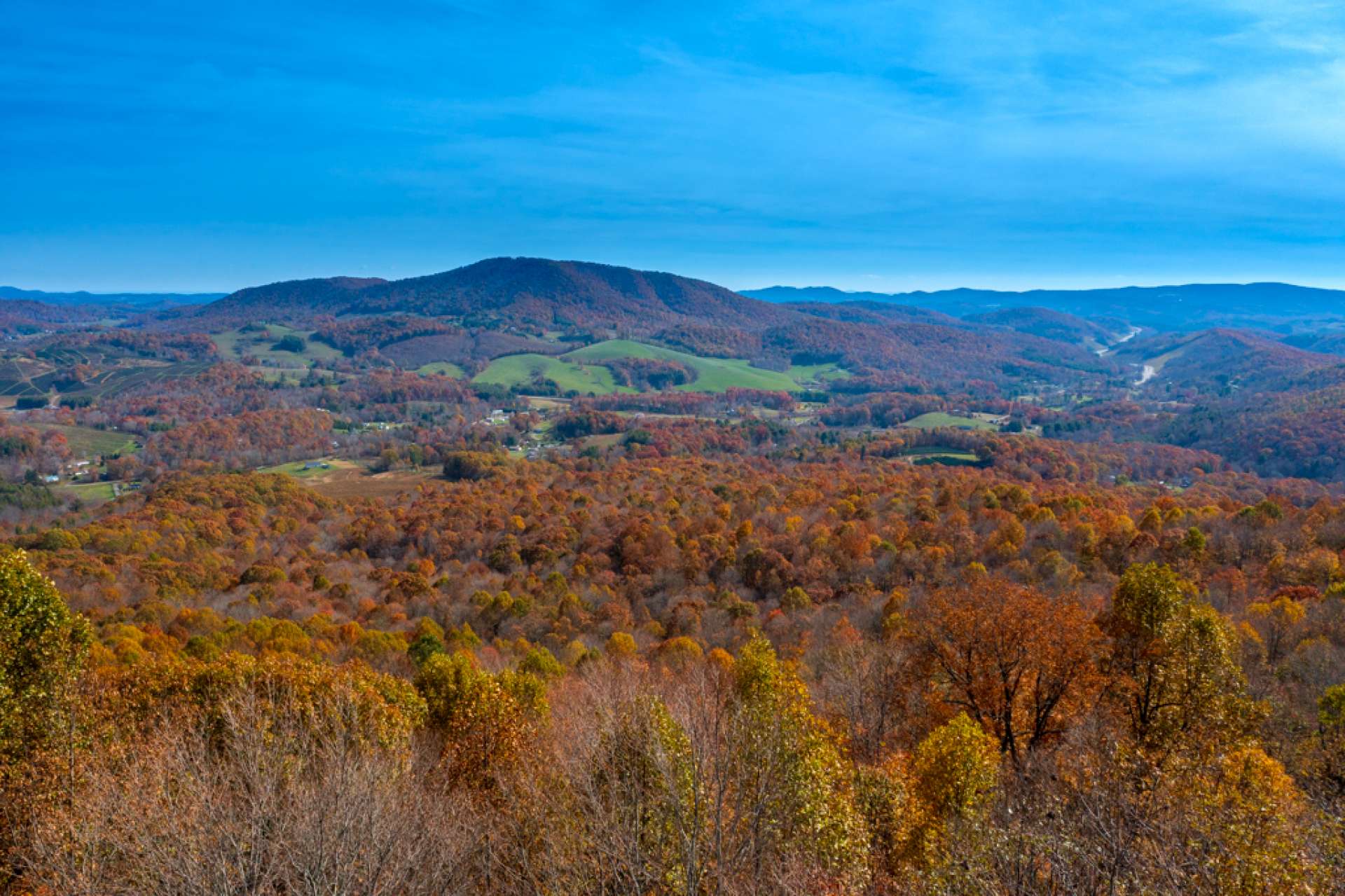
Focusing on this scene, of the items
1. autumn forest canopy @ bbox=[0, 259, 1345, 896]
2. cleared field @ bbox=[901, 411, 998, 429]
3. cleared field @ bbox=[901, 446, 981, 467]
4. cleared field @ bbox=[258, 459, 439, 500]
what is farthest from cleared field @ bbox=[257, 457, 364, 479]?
cleared field @ bbox=[901, 411, 998, 429]

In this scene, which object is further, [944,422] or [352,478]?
[944,422]

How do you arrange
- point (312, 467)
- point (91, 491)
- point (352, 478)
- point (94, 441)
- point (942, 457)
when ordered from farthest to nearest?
1. point (94, 441)
2. point (312, 467)
3. point (942, 457)
4. point (352, 478)
5. point (91, 491)

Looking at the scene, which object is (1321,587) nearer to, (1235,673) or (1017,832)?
(1235,673)

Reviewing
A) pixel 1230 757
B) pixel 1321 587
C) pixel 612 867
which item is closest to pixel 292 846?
pixel 612 867

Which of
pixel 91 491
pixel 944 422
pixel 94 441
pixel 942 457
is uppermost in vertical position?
pixel 944 422

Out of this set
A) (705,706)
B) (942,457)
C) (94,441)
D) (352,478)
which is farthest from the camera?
(94,441)

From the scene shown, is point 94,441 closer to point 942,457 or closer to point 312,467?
point 312,467

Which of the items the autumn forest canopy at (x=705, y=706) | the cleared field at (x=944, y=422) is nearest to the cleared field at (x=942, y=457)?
the cleared field at (x=944, y=422)

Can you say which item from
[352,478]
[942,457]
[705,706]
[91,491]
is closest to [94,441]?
[91,491]
